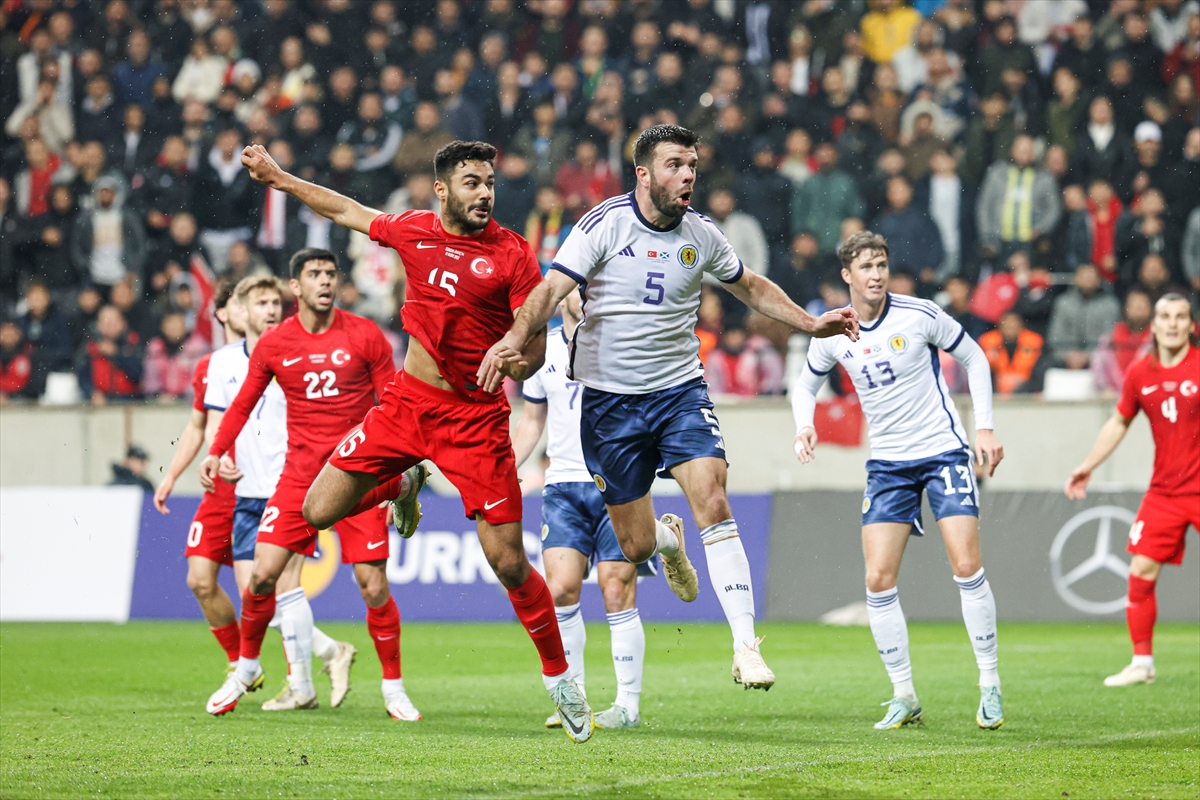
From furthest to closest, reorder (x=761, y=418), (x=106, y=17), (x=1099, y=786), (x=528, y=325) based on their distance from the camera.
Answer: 1. (x=106, y=17)
2. (x=761, y=418)
3. (x=528, y=325)
4. (x=1099, y=786)

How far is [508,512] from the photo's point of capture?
22.7ft

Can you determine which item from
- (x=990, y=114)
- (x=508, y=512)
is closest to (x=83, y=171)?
(x=990, y=114)

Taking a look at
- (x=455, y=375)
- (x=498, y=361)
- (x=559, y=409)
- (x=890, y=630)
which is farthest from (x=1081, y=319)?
(x=498, y=361)

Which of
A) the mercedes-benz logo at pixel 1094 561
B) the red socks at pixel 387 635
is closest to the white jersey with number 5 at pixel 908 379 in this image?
the red socks at pixel 387 635

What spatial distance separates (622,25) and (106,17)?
24.9 ft

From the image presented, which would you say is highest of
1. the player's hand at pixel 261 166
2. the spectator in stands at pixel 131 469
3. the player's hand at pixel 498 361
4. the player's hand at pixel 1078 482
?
the player's hand at pixel 261 166

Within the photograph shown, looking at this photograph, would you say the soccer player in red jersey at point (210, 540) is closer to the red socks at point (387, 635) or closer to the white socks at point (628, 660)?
the red socks at point (387, 635)

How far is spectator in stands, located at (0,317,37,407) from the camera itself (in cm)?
1789

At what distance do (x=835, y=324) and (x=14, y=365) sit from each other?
13.9 meters

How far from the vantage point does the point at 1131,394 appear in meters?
10.7


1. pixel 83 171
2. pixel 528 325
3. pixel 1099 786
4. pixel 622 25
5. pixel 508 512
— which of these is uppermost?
pixel 622 25

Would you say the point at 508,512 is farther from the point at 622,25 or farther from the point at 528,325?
the point at 622,25

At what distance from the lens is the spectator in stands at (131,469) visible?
55.3 ft

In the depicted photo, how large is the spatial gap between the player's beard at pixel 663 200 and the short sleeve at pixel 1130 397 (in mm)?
5091
